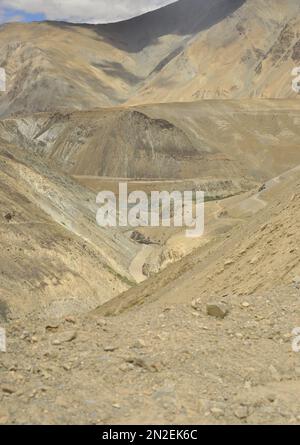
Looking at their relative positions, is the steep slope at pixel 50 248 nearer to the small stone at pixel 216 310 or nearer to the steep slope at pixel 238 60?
the small stone at pixel 216 310

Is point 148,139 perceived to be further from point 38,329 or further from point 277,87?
point 38,329

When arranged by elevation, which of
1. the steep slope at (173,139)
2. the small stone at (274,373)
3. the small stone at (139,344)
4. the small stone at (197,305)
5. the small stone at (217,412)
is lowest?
the small stone at (217,412)

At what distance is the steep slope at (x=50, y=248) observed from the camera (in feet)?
95.5

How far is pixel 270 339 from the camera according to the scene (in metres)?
10.3

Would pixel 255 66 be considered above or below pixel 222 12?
below

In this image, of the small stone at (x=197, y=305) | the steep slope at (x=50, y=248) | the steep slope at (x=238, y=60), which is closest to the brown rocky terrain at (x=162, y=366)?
the small stone at (x=197, y=305)

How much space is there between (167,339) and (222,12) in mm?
164857

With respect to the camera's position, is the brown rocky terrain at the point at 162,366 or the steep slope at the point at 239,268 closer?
the brown rocky terrain at the point at 162,366

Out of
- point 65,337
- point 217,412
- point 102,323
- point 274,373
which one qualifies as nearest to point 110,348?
point 65,337

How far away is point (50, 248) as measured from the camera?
33750mm

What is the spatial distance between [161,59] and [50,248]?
A: 150m

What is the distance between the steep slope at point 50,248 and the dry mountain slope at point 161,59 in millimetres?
72261

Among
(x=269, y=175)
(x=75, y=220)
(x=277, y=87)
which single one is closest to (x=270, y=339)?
(x=75, y=220)

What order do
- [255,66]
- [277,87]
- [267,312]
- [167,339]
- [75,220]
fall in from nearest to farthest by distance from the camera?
[167,339] < [267,312] < [75,220] < [277,87] < [255,66]
